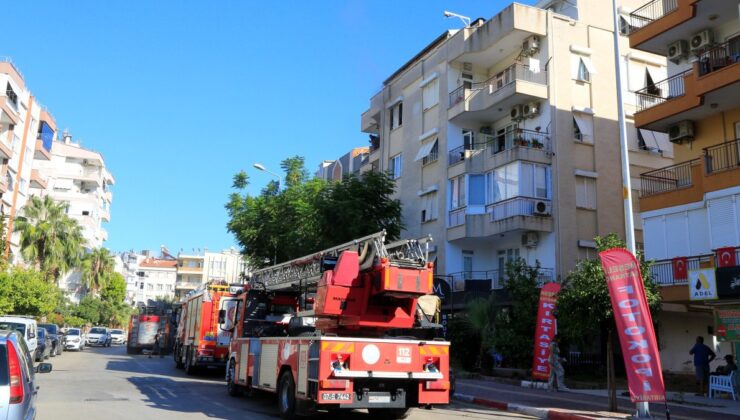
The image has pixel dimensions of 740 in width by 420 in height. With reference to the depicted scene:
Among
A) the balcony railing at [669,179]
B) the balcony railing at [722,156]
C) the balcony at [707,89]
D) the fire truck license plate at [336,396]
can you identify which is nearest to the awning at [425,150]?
the balcony railing at [669,179]

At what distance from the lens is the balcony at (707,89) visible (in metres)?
19.5

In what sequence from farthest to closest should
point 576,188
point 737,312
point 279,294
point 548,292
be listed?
point 576,188 → point 548,292 → point 737,312 → point 279,294

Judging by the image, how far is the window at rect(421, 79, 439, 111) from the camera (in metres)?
35.1

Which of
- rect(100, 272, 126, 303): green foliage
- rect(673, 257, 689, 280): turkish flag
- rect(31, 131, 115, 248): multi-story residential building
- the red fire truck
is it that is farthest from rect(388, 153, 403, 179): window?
rect(100, 272, 126, 303): green foliage

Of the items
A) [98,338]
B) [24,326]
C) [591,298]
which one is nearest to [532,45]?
[591,298]

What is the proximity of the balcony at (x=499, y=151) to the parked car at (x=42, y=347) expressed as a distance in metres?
19.9

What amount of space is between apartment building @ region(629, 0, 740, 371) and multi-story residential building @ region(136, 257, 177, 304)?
12423 cm

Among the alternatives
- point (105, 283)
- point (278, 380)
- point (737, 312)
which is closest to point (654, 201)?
point (737, 312)

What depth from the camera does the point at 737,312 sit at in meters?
18.6

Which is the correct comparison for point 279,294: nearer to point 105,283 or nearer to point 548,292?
point 548,292

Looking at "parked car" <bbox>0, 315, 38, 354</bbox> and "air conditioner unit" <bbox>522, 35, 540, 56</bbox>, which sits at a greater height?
"air conditioner unit" <bbox>522, 35, 540, 56</bbox>

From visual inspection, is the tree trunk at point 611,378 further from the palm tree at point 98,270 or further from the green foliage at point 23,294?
the palm tree at point 98,270

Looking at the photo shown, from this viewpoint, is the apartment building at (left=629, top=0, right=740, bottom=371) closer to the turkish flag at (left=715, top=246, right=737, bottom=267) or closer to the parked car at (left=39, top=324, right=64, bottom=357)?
the turkish flag at (left=715, top=246, right=737, bottom=267)

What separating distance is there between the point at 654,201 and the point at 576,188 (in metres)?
7.14
